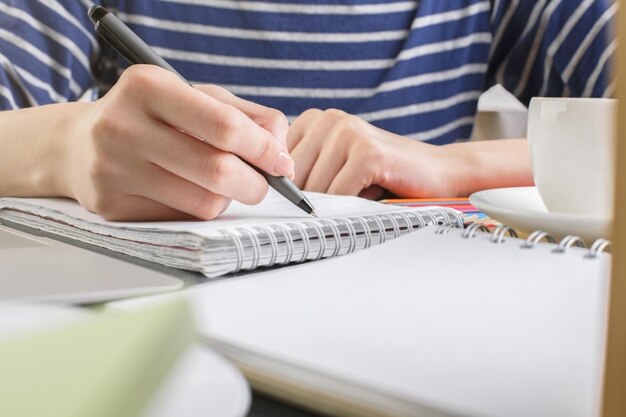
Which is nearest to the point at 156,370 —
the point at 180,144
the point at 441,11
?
the point at 180,144

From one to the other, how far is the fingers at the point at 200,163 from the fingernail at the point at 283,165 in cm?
2

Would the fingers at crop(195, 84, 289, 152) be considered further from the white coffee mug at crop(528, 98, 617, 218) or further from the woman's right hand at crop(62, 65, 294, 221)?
the white coffee mug at crop(528, 98, 617, 218)

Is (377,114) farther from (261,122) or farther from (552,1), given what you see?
(261,122)

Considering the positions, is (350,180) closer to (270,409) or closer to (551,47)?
(270,409)

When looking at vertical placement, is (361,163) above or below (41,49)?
below

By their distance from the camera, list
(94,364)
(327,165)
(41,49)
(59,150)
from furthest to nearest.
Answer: (41,49), (327,165), (59,150), (94,364)

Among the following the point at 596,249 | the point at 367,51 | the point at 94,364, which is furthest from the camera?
the point at 367,51

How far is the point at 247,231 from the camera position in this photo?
410 mm

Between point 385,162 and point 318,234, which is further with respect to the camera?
point 385,162

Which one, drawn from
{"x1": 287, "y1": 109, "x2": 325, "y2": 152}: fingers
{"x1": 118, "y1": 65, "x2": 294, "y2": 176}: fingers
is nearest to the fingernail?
{"x1": 118, "y1": 65, "x2": 294, "y2": 176}: fingers

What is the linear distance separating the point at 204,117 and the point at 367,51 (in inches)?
31.3

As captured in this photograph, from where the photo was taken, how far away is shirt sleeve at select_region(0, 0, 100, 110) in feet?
3.36

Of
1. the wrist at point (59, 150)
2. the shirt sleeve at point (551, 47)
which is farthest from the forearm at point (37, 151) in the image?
the shirt sleeve at point (551, 47)

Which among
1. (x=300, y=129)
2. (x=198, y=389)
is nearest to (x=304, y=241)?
(x=198, y=389)
